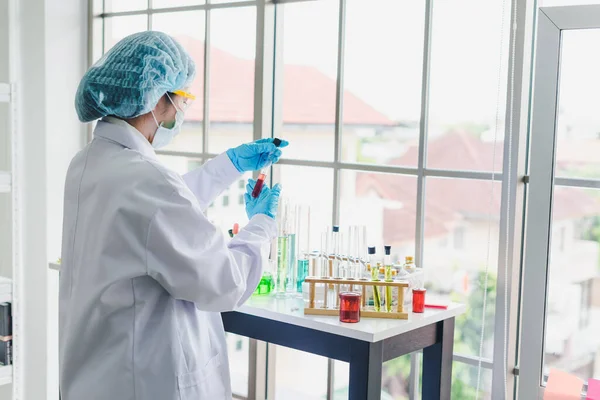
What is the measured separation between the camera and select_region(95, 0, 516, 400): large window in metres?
2.56

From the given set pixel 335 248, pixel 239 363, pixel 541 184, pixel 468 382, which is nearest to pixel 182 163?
pixel 239 363

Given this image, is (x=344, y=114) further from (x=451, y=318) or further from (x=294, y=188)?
(x=451, y=318)

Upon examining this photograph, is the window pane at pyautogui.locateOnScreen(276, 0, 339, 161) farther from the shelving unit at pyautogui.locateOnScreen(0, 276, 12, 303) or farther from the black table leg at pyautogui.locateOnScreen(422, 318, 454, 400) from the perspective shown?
the shelving unit at pyautogui.locateOnScreen(0, 276, 12, 303)

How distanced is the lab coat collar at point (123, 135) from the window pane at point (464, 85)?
1115 mm

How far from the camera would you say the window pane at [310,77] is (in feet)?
9.59

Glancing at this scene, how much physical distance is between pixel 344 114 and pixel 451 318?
0.86 meters

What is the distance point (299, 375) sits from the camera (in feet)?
10.3

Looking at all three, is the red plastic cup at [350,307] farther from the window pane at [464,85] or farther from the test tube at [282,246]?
the window pane at [464,85]

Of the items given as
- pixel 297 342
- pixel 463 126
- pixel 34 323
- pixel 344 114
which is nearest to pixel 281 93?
pixel 344 114

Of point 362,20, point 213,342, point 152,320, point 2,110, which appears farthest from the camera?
point 2,110

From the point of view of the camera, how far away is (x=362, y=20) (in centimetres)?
280

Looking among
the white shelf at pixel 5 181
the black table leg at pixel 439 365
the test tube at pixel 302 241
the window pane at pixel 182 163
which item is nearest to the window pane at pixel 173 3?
the window pane at pixel 182 163

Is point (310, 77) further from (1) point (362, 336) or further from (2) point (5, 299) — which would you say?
(2) point (5, 299)

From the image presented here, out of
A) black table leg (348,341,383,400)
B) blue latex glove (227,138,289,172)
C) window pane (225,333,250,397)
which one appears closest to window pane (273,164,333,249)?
blue latex glove (227,138,289,172)
